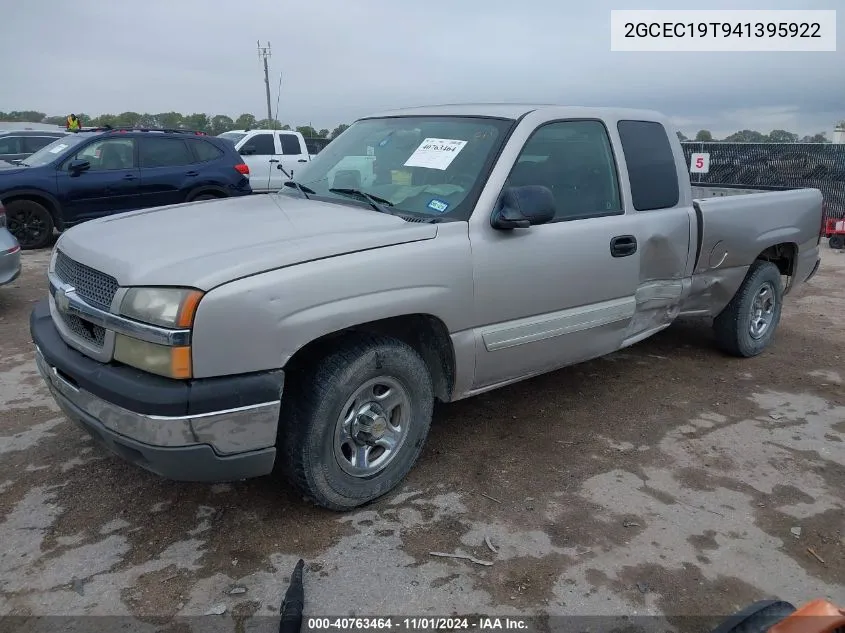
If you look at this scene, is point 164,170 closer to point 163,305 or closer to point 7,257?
point 7,257

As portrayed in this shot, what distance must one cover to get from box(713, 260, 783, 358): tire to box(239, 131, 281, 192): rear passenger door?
35.8 ft

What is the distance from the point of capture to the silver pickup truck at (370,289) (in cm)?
267

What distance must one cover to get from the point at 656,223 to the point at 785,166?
1022 cm

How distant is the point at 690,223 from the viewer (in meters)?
4.58

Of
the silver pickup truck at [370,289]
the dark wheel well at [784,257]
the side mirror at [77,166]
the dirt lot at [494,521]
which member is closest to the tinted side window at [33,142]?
the side mirror at [77,166]

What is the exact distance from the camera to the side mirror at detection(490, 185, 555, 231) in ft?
11.0

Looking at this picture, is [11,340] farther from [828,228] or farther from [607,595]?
[828,228]

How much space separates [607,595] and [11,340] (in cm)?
512

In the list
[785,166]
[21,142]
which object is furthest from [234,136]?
[785,166]

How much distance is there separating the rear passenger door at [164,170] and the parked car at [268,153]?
139 inches

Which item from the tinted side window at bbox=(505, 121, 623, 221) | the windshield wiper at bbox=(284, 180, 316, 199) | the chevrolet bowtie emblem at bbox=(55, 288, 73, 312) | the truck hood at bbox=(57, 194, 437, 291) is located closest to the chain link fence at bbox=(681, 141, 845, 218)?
the tinted side window at bbox=(505, 121, 623, 221)

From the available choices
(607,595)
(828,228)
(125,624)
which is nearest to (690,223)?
(607,595)

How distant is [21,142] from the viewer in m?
15.2

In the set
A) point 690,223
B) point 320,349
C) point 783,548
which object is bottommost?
point 783,548
